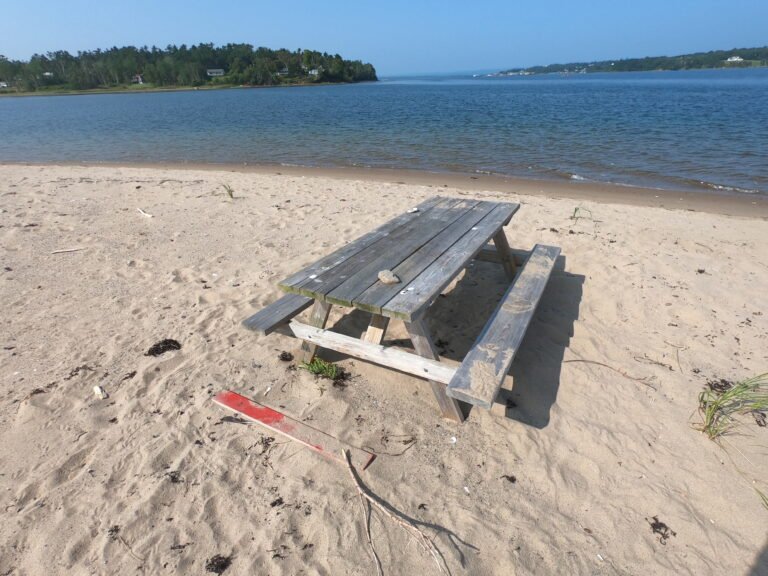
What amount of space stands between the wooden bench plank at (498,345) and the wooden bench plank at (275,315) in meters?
1.33

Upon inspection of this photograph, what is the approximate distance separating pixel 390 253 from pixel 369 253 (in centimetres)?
16

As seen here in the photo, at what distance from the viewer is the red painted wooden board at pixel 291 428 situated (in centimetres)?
264

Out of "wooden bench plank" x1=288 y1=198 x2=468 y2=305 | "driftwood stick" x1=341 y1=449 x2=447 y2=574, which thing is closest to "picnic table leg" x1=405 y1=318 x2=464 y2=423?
"wooden bench plank" x1=288 y1=198 x2=468 y2=305

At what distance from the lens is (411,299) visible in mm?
2562

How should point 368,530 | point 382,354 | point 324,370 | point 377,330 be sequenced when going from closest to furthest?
point 368,530, point 382,354, point 377,330, point 324,370

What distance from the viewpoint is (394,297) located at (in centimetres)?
259

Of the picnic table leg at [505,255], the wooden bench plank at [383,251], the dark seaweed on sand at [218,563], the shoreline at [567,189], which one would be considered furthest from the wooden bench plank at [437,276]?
the shoreline at [567,189]

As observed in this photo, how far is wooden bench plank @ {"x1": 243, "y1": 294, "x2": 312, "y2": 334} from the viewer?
301 centimetres

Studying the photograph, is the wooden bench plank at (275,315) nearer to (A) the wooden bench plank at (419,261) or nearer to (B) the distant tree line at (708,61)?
(A) the wooden bench plank at (419,261)

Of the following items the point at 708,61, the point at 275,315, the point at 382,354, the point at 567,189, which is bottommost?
the point at 708,61

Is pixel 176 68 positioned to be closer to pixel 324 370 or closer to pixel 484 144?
pixel 484 144

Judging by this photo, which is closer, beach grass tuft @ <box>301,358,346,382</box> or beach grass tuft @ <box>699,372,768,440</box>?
beach grass tuft @ <box>699,372,768,440</box>

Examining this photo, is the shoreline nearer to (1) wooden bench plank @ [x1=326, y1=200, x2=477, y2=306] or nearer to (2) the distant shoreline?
(1) wooden bench plank @ [x1=326, y1=200, x2=477, y2=306]

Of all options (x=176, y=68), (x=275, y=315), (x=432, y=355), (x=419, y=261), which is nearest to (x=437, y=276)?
(x=419, y=261)
